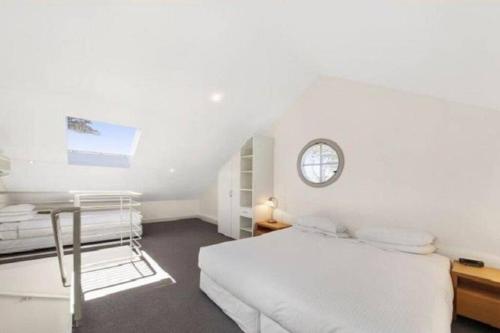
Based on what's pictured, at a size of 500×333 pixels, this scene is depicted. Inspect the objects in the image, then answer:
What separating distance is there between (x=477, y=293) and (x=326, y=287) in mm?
1541

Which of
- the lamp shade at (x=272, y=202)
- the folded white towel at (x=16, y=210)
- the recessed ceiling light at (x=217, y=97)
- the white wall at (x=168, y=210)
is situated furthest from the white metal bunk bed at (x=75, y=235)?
the lamp shade at (x=272, y=202)

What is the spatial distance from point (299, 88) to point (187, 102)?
1827mm

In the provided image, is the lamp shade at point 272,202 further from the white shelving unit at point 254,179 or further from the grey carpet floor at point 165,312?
the grey carpet floor at point 165,312

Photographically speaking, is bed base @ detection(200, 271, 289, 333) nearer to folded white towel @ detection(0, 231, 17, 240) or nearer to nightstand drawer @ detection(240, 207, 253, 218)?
nightstand drawer @ detection(240, 207, 253, 218)

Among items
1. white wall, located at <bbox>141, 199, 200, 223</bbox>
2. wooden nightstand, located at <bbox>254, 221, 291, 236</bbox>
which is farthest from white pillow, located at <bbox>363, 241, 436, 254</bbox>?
white wall, located at <bbox>141, 199, 200, 223</bbox>

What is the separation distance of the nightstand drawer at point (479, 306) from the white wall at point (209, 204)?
14.9 feet

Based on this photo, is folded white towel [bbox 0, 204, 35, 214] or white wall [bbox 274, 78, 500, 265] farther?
folded white towel [bbox 0, 204, 35, 214]

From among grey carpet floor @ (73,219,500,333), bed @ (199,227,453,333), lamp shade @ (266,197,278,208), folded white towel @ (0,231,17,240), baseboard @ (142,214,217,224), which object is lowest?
baseboard @ (142,214,217,224)

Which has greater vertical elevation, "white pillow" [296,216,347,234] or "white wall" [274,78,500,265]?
"white wall" [274,78,500,265]

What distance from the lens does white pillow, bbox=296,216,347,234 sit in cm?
295

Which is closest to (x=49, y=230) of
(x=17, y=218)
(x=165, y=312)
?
(x=17, y=218)

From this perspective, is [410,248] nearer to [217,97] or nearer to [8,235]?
[217,97]

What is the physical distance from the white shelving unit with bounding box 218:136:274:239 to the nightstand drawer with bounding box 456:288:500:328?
2677 mm

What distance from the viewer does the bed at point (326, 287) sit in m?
1.28
